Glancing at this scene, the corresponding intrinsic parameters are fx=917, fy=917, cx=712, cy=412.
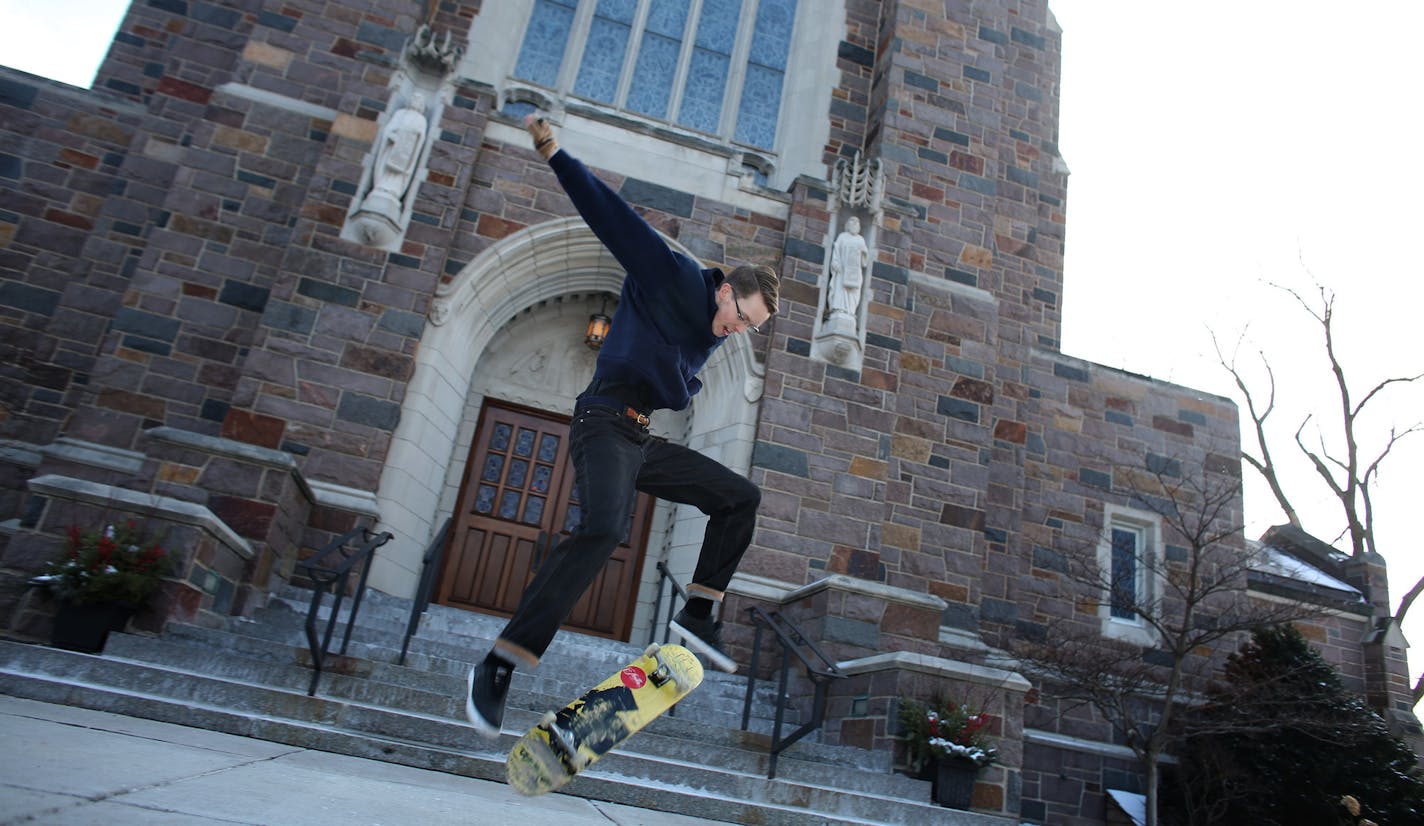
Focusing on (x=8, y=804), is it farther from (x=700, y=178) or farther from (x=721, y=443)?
(x=700, y=178)

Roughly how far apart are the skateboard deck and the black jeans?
0.71 feet

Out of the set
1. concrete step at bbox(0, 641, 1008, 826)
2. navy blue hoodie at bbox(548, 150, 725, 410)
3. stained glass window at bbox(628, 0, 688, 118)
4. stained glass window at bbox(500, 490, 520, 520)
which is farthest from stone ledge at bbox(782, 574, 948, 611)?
stained glass window at bbox(628, 0, 688, 118)

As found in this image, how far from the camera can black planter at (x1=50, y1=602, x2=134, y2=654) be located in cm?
480

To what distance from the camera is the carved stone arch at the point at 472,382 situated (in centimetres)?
742

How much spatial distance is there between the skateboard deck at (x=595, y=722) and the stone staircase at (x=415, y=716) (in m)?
1.14

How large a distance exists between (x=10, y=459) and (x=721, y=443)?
595 centimetres

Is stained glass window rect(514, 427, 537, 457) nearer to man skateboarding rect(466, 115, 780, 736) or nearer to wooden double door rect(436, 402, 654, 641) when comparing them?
wooden double door rect(436, 402, 654, 641)

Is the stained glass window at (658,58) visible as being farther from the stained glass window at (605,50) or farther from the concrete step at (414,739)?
the concrete step at (414,739)

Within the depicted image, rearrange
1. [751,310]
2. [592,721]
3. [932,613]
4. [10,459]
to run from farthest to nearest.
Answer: [10,459] < [932,613] < [751,310] < [592,721]

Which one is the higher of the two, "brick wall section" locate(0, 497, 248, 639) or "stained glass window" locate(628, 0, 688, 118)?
"stained glass window" locate(628, 0, 688, 118)

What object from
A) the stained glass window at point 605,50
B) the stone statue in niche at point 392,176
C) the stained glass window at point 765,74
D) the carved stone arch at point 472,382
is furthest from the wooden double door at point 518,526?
the stained glass window at point 765,74

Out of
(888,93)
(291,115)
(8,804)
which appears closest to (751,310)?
(8,804)

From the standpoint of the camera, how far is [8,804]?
1.58 meters

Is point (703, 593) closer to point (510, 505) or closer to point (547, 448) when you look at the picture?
point (510, 505)
